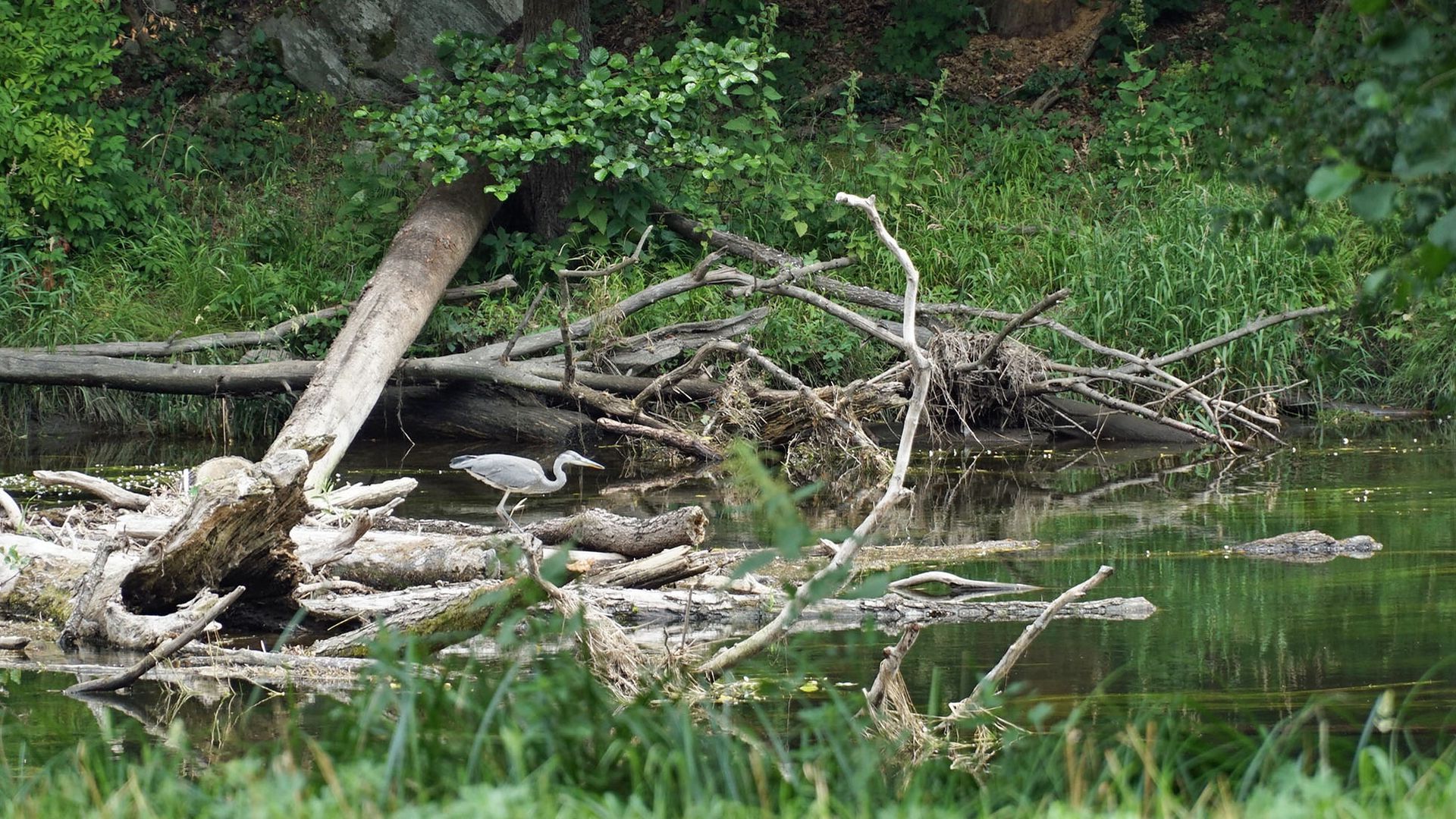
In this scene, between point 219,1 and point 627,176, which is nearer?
point 627,176

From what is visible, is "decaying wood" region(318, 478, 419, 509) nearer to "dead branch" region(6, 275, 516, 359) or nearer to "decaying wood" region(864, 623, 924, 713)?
"dead branch" region(6, 275, 516, 359)

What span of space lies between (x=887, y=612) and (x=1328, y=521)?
10.8 feet

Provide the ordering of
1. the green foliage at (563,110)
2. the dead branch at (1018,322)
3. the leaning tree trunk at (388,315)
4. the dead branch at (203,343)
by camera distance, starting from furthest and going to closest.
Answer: the green foliage at (563,110) < the dead branch at (203,343) < the leaning tree trunk at (388,315) < the dead branch at (1018,322)

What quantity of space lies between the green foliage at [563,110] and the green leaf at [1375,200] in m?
9.73

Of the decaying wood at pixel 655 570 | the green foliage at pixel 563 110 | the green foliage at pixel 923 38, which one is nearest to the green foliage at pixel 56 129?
the green foliage at pixel 563 110

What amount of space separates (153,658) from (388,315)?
20.3 feet

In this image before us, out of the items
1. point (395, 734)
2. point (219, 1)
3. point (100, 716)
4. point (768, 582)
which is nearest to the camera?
point (395, 734)

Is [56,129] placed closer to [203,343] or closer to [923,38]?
[203,343]

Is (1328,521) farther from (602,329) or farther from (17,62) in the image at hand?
(17,62)

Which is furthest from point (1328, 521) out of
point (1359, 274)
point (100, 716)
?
point (100, 716)

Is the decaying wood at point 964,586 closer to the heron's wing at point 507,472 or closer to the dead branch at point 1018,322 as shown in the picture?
the heron's wing at point 507,472

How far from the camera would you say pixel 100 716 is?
468 cm

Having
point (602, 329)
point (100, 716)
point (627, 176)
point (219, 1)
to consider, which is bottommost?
point (100, 716)

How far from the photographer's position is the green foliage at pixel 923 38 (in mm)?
17828
